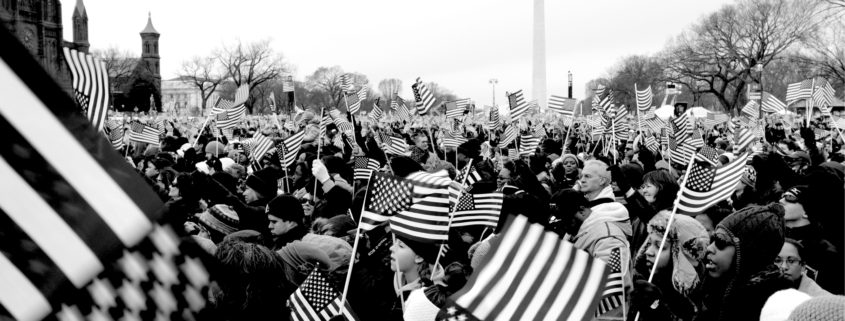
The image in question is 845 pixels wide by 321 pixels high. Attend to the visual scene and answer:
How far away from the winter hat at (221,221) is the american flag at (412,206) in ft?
5.67

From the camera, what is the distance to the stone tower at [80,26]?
96.9 metres

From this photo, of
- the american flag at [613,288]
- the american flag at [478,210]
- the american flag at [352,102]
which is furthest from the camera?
the american flag at [352,102]

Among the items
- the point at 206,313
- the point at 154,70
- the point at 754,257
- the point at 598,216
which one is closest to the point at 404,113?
the point at 598,216

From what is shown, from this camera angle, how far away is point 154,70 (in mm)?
128875

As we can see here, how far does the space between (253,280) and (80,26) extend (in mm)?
103604

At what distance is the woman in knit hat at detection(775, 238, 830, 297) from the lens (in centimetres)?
396

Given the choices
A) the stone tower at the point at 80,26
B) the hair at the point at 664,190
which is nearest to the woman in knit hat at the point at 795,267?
the hair at the point at 664,190

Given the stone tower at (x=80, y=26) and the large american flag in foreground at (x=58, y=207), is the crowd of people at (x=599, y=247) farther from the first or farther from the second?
the stone tower at (x=80, y=26)

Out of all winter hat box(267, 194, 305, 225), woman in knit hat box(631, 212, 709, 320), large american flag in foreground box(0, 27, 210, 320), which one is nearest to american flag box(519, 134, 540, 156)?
winter hat box(267, 194, 305, 225)

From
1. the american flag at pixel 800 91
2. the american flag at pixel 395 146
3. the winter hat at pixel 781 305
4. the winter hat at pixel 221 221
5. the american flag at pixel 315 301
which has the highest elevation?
the american flag at pixel 800 91

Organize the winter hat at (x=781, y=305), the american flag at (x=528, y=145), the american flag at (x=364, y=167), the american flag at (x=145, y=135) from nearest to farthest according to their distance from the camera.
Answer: the winter hat at (x=781, y=305) < the american flag at (x=364, y=167) < the american flag at (x=528, y=145) < the american flag at (x=145, y=135)

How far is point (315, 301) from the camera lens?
4.05 meters

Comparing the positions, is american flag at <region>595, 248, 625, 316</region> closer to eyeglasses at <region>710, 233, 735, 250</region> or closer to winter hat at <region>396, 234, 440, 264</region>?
eyeglasses at <region>710, 233, 735, 250</region>

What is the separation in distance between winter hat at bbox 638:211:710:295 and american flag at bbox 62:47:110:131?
4.12 metres
